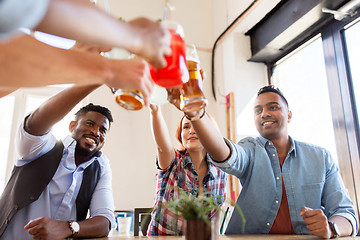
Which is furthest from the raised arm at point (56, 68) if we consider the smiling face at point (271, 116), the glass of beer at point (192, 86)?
the smiling face at point (271, 116)

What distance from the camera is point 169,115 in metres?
3.44

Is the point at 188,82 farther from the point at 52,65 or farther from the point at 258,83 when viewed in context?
the point at 258,83

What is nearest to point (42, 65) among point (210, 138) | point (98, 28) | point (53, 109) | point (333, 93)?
point (98, 28)

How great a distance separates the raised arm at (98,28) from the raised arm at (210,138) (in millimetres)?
624

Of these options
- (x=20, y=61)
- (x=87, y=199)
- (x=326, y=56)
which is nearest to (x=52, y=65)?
(x=20, y=61)

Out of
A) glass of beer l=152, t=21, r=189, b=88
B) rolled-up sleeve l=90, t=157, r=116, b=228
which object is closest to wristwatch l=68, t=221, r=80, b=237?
rolled-up sleeve l=90, t=157, r=116, b=228

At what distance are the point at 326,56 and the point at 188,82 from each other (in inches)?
74.1

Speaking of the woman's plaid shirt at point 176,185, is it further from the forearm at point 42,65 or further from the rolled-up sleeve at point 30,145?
the forearm at point 42,65

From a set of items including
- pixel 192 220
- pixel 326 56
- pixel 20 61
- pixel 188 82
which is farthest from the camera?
pixel 326 56

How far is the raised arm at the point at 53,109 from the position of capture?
1.19 meters

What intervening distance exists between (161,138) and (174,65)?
819 millimetres

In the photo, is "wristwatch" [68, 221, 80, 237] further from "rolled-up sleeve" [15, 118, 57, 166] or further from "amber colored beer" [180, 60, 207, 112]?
"amber colored beer" [180, 60, 207, 112]

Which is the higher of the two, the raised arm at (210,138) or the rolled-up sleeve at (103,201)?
the raised arm at (210,138)

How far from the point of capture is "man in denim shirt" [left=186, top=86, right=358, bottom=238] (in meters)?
1.39
